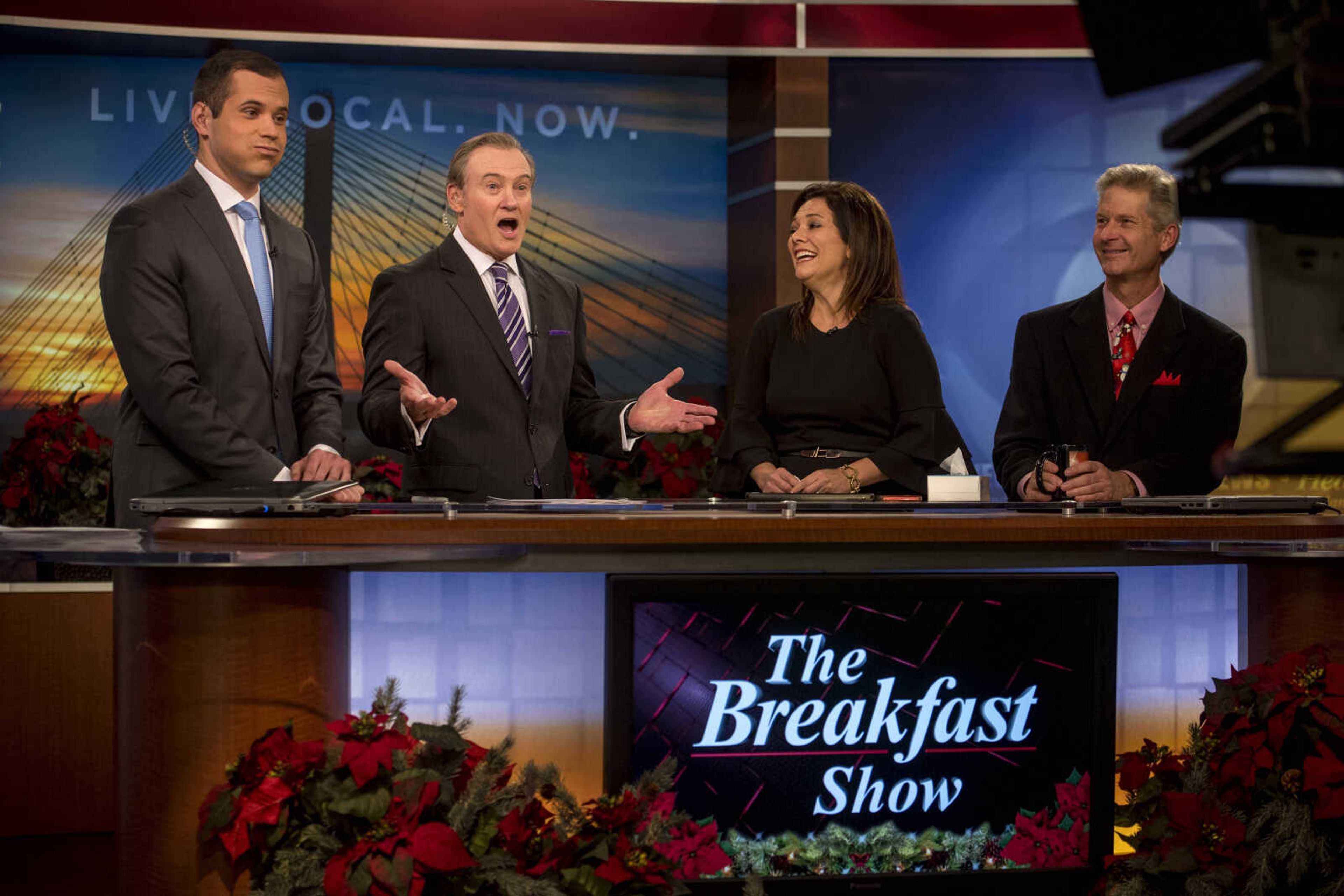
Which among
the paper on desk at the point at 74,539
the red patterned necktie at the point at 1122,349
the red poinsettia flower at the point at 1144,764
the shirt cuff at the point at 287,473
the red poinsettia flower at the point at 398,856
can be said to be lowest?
the red poinsettia flower at the point at 398,856

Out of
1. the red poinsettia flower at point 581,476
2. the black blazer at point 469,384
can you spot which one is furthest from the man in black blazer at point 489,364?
the red poinsettia flower at point 581,476

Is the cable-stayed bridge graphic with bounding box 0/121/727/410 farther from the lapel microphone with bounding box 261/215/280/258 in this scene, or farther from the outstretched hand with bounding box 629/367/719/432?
the outstretched hand with bounding box 629/367/719/432

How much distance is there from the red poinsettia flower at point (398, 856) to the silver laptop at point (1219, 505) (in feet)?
4.69

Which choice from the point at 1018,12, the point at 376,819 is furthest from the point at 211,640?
the point at 1018,12

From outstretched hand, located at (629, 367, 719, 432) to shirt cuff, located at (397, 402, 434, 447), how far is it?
1.54ft

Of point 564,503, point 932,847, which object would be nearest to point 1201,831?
point 932,847

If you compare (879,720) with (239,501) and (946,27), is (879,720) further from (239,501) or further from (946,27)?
(946,27)

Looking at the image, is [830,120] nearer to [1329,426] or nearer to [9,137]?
[1329,426]

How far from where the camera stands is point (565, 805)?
7.73 ft

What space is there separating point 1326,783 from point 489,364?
6.32ft

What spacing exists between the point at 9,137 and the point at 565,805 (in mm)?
4202

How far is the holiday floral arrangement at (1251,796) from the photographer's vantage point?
2453 millimetres

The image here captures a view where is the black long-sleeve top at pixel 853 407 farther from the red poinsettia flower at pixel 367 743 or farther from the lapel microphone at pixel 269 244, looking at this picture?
the red poinsettia flower at pixel 367 743

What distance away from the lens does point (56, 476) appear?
171 inches
